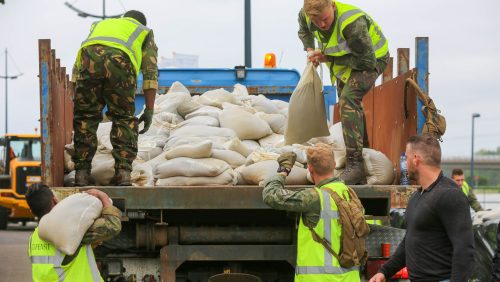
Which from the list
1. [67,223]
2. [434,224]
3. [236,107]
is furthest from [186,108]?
[434,224]

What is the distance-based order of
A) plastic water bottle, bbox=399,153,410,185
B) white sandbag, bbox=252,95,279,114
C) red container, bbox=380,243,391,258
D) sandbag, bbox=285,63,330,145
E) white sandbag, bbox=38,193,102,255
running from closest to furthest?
white sandbag, bbox=38,193,102,255 → red container, bbox=380,243,391,258 → plastic water bottle, bbox=399,153,410,185 → sandbag, bbox=285,63,330,145 → white sandbag, bbox=252,95,279,114

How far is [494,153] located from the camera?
7594 centimetres

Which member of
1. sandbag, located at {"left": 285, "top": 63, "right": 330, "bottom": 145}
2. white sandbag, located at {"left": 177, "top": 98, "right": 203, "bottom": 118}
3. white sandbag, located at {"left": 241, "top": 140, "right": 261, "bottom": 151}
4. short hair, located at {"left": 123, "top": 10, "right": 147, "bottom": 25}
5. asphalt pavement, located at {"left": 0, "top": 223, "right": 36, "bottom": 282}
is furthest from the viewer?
asphalt pavement, located at {"left": 0, "top": 223, "right": 36, "bottom": 282}

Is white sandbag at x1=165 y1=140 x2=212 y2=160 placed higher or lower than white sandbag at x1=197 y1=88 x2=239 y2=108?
lower

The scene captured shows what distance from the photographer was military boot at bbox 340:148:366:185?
16.6 ft

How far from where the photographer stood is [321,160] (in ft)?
14.4

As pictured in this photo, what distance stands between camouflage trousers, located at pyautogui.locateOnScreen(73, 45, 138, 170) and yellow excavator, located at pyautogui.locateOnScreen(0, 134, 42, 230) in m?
13.5

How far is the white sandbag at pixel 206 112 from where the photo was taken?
635 centimetres

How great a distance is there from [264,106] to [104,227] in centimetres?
303

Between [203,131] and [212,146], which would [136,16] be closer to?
[203,131]

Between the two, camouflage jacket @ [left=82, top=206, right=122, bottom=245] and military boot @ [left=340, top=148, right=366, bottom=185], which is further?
military boot @ [left=340, top=148, right=366, bottom=185]

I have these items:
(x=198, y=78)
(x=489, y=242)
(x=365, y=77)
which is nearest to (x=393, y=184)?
(x=365, y=77)

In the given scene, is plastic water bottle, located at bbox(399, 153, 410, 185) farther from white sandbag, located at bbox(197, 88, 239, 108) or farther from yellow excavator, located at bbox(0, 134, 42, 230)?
yellow excavator, located at bbox(0, 134, 42, 230)

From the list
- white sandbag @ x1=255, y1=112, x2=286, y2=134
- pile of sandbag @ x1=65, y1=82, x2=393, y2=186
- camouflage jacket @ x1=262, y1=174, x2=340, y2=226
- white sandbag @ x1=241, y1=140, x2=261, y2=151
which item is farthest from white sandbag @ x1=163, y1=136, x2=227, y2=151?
camouflage jacket @ x1=262, y1=174, x2=340, y2=226
